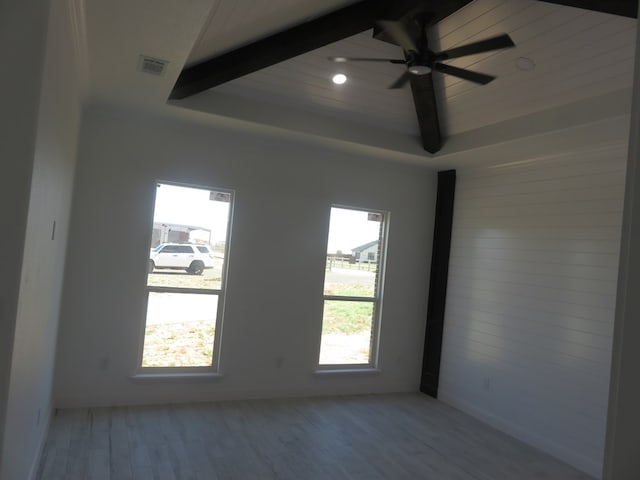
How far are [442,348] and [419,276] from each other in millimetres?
888

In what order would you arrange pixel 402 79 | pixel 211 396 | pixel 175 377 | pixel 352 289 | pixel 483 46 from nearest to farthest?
pixel 483 46, pixel 402 79, pixel 175 377, pixel 211 396, pixel 352 289

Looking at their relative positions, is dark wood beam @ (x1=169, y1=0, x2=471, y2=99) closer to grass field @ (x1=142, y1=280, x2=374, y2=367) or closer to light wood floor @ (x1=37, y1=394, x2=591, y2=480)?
grass field @ (x1=142, y1=280, x2=374, y2=367)

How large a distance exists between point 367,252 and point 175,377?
2.53 m

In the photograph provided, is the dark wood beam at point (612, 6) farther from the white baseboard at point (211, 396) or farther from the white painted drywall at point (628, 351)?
the white baseboard at point (211, 396)

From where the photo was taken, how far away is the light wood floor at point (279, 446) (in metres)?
3.33

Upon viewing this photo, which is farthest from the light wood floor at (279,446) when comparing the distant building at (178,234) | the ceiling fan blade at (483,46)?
the ceiling fan blade at (483,46)

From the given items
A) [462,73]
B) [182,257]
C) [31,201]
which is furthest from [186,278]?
[462,73]

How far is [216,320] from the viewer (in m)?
4.86

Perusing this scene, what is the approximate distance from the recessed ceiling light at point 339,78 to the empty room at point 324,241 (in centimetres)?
2

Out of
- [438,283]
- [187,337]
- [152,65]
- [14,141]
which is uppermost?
[152,65]

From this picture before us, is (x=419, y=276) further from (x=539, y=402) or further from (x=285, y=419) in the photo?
(x=285, y=419)

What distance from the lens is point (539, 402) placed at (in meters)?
4.34

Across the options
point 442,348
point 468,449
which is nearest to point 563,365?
point 468,449

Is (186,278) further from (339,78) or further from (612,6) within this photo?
(612,6)
